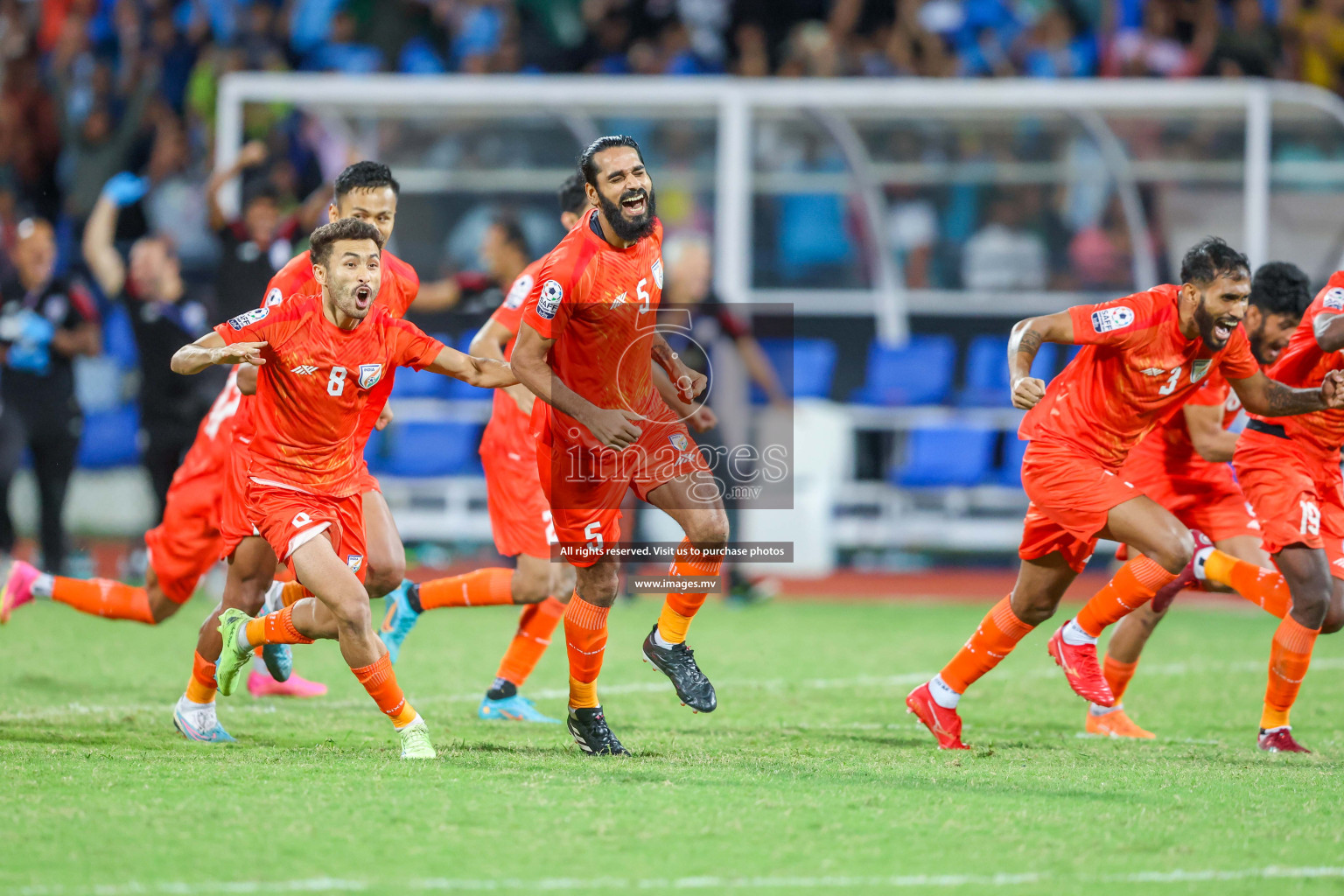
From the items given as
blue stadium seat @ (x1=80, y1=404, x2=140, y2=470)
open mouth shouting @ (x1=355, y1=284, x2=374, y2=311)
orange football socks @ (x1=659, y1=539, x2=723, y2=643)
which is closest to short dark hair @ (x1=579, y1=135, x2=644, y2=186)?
open mouth shouting @ (x1=355, y1=284, x2=374, y2=311)

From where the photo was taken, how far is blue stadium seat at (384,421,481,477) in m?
13.8

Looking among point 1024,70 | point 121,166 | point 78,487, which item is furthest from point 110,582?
point 1024,70

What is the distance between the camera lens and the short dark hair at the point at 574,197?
24.6 feet

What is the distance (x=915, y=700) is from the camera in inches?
269

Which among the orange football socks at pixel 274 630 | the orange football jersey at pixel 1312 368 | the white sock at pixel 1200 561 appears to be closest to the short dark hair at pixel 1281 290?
the orange football jersey at pixel 1312 368

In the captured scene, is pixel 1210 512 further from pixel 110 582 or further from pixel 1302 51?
pixel 1302 51

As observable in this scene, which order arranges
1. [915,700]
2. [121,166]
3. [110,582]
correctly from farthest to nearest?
[121,166] → [110,582] → [915,700]

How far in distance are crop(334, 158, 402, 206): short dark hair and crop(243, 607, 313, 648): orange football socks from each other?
1.99 m

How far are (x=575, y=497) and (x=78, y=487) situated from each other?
31.4ft

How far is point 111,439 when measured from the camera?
14148mm

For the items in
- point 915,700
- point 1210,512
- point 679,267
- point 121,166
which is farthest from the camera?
point 121,166

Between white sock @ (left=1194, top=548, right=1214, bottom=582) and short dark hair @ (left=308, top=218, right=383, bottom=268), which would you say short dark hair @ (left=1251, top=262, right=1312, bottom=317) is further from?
short dark hair @ (left=308, top=218, right=383, bottom=268)

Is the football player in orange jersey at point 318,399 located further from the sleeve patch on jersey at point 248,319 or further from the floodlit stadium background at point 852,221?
the floodlit stadium background at point 852,221

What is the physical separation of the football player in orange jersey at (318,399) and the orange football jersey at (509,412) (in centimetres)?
110
